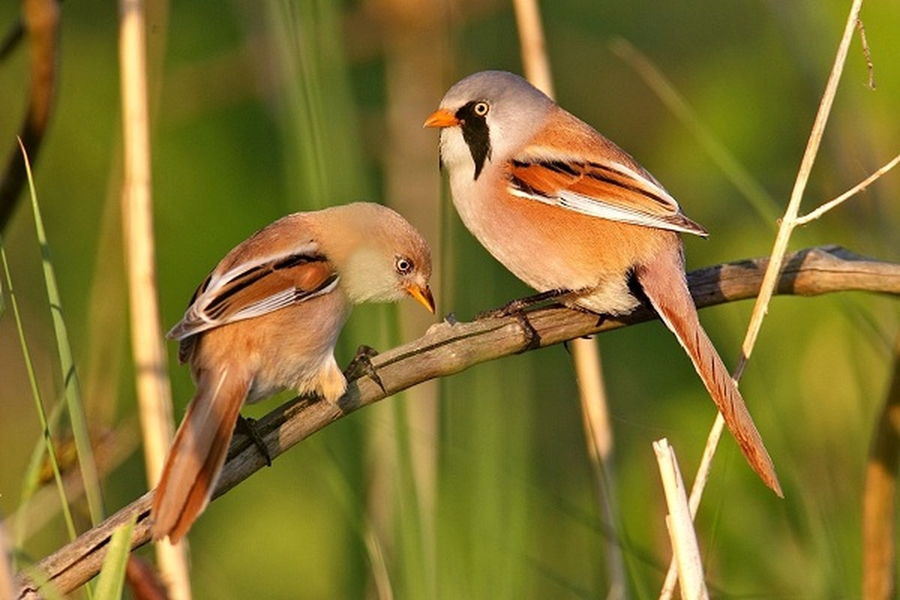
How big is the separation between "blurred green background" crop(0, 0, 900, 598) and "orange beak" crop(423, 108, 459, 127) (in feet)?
1.08

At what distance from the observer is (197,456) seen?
257 cm

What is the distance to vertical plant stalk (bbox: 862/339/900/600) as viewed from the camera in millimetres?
3229

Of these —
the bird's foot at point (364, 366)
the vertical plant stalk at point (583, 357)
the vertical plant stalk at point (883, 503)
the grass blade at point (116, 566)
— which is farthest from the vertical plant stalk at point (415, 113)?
the grass blade at point (116, 566)

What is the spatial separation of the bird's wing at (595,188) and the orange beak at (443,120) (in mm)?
194

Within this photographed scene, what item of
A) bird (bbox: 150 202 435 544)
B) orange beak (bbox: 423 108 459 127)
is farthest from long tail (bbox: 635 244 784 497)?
orange beak (bbox: 423 108 459 127)

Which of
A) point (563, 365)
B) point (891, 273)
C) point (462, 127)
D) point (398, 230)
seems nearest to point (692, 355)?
point (891, 273)

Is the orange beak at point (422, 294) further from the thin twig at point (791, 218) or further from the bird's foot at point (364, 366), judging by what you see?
the thin twig at point (791, 218)

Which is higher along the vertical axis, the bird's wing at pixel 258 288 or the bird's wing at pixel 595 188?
the bird's wing at pixel 258 288

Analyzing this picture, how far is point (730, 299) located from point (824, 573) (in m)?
0.66

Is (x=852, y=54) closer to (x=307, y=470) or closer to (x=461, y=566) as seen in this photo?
(x=307, y=470)

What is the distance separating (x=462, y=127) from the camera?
3936mm

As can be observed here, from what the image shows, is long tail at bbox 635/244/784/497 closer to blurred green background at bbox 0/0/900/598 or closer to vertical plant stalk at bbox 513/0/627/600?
blurred green background at bbox 0/0/900/598

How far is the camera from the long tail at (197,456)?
7.95 feet

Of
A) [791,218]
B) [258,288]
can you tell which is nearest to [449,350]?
[258,288]
